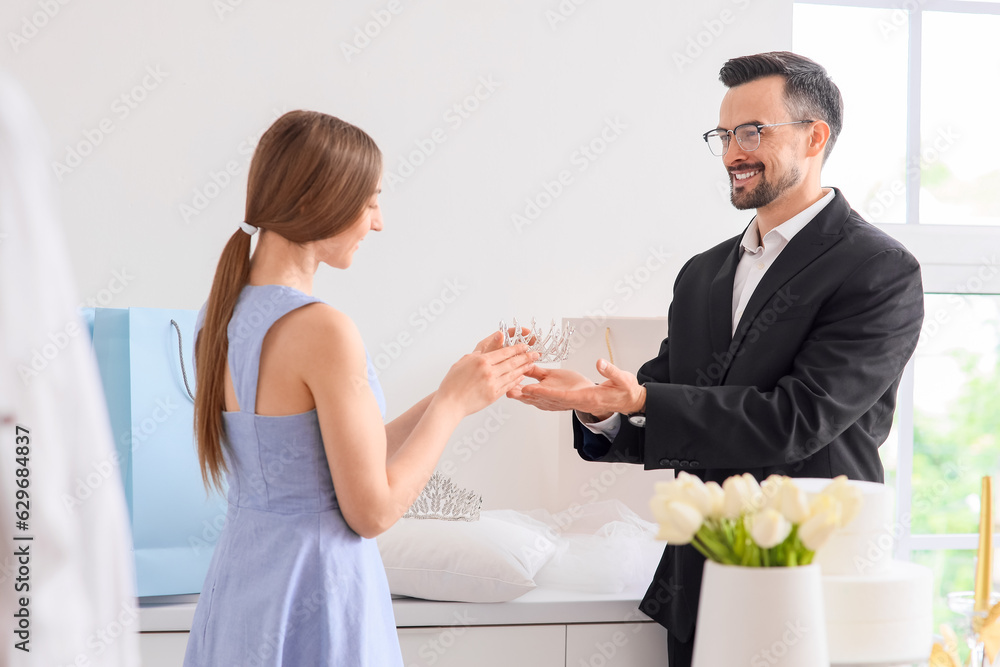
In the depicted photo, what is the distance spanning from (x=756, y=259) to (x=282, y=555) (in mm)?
1116

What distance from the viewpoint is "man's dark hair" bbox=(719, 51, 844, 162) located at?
167 cm

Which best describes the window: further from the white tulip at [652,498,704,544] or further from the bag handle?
the white tulip at [652,498,704,544]

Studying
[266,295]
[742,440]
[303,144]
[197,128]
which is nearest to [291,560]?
[266,295]

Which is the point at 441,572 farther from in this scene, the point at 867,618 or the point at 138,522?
the point at 867,618

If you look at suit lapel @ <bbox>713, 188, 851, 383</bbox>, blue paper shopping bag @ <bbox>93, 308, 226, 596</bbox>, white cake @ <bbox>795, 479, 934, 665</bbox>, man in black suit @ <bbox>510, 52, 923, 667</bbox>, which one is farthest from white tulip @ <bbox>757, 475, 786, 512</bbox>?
blue paper shopping bag @ <bbox>93, 308, 226, 596</bbox>

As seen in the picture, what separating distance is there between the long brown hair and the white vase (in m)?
0.69

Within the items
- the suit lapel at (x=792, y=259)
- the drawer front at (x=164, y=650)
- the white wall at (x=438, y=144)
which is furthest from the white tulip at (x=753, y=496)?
the white wall at (x=438, y=144)

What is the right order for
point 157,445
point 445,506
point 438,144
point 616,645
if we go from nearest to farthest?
point 157,445 → point 616,645 → point 445,506 → point 438,144

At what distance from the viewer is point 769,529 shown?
751 millimetres

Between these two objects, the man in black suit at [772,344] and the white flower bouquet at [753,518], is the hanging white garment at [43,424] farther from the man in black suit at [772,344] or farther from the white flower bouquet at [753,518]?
the man in black suit at [772,344]

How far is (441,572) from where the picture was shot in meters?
1.70

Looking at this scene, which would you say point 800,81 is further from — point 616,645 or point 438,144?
point 616,645

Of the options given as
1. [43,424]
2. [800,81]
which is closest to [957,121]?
[800,81]

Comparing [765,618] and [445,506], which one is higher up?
[765,618]
